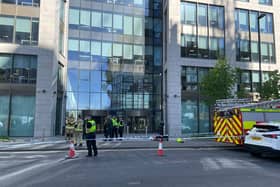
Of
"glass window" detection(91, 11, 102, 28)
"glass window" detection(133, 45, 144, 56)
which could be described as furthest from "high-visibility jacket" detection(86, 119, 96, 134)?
"glass window" detection(91, 11, 102, 28)

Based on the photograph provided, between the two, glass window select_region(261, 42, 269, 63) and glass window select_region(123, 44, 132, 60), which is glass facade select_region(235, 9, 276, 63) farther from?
glass window select_region(123, 44, 132, 60)

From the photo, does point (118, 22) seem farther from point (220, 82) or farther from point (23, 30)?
point (220, 82)

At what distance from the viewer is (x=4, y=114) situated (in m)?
21.1

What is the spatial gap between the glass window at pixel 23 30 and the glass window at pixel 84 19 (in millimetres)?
6529

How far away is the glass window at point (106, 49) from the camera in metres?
27.9

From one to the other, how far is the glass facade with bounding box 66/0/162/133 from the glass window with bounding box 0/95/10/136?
20.9 ft

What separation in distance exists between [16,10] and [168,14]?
15300mm

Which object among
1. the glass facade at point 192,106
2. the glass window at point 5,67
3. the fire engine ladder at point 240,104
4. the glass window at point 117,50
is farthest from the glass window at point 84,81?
the fire engine ladder at point 240,104

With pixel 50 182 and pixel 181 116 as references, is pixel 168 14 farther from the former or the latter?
pixel 50 182

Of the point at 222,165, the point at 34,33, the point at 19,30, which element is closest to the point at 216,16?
the point at 34,33

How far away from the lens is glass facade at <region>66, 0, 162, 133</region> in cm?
2700

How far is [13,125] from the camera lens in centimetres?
2117

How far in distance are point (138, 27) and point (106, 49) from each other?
4848 millimetres

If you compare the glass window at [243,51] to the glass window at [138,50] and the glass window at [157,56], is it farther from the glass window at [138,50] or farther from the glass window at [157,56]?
the glass window at [138,50]
